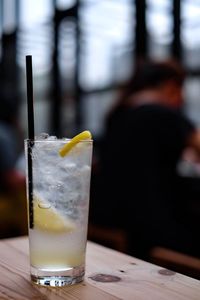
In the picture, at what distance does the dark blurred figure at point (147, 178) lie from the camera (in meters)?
2.03

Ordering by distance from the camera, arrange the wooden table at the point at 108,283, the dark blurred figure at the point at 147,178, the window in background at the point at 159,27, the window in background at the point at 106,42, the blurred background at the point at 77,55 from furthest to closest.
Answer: the window in background at the point at 106,42 < the window in background at the point at 159,27 < the blurred background at the point at 77,55 < the dark blurred figure at the point at 147,178 < the wooden table at the point at 108,283

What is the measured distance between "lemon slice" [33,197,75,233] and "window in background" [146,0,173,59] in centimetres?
379

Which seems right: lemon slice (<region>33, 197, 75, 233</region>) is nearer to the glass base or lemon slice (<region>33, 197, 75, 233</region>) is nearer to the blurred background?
the glass base

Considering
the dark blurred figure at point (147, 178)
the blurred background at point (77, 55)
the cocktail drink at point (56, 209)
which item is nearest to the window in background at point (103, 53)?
the blurred background at point (77, 55)

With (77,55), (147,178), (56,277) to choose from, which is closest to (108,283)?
(56,277)

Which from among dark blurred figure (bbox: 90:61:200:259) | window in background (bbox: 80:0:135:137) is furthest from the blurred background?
dark blurred figure (bbox: 90:61:200:259)

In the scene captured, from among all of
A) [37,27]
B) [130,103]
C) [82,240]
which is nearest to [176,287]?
[82,240]

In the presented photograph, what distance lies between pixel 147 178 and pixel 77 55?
4.22m

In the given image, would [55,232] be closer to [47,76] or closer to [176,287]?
[176,287]

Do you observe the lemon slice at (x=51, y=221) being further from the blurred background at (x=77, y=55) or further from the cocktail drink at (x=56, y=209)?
the blurred background at (x=77, y=55)

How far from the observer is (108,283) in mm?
852

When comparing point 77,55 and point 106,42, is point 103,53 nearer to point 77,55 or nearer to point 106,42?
point 106,42

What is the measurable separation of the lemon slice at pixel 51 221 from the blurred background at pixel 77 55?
3064 mm

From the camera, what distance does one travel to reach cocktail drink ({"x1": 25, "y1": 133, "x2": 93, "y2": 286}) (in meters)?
0.83
